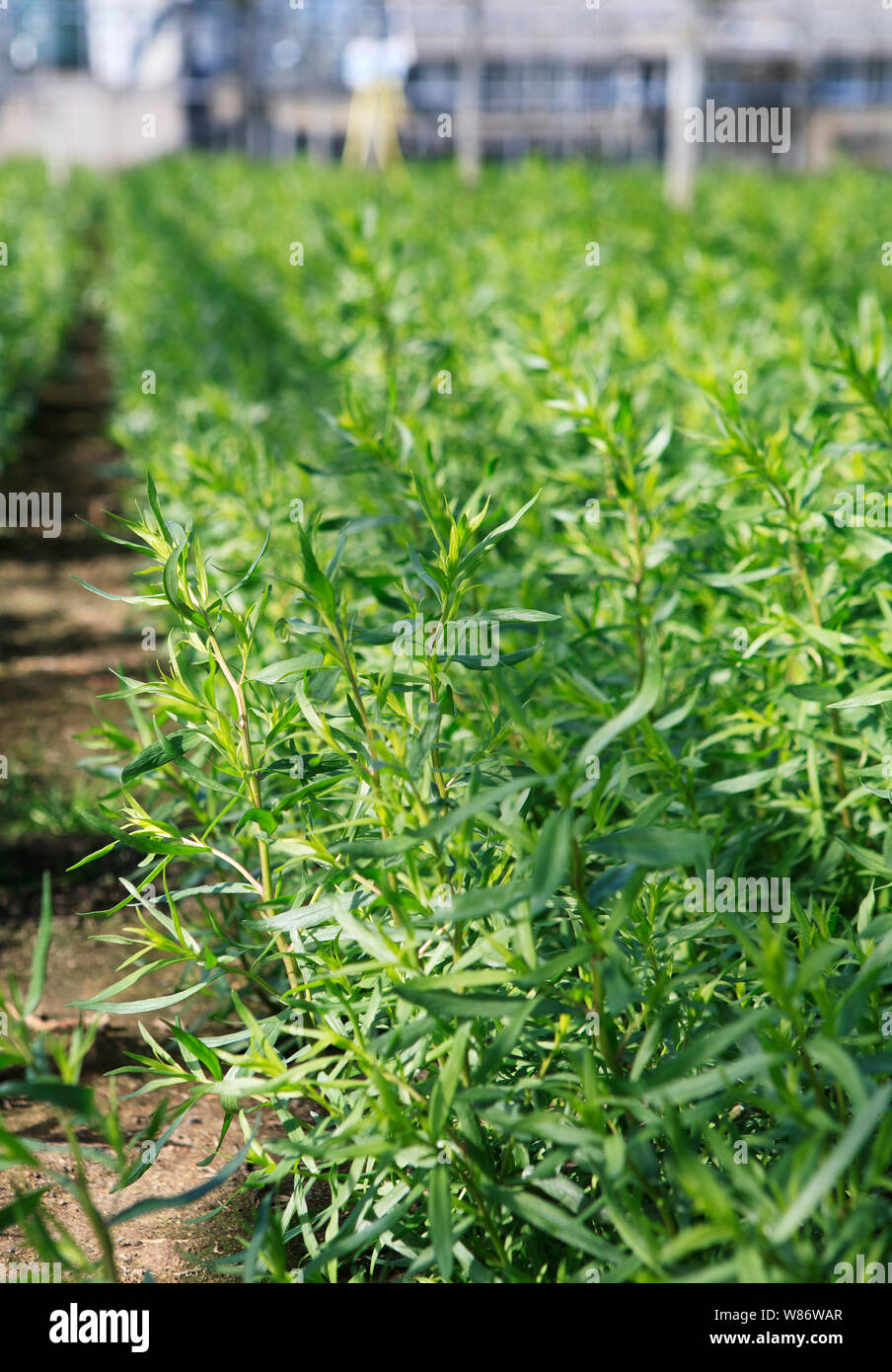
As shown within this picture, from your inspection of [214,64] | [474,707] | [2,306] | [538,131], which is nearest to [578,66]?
[538,131]

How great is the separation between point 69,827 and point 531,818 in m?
1.98

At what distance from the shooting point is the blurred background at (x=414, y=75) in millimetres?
28281

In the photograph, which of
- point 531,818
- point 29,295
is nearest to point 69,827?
point 531,818

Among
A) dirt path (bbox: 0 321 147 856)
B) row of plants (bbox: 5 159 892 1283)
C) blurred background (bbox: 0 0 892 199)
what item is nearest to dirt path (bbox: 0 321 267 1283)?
dirt path (bbox: 0 321 147 856)

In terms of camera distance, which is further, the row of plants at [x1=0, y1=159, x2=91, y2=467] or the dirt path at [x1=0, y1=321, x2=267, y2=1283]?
the row of plants at [x1=0, y1=159, x2=91, y2=467]

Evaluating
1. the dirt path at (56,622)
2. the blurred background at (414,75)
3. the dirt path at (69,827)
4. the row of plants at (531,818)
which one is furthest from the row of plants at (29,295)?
the blurred background at (414,75)

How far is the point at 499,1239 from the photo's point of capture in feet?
5.66

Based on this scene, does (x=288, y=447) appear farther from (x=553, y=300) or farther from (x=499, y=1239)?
(x=499, y=1239)

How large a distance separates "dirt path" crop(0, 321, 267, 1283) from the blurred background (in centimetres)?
1954

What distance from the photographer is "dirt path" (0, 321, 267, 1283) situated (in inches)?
89.4

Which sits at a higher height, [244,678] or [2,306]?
[2,306]

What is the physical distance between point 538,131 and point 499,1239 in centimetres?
3668

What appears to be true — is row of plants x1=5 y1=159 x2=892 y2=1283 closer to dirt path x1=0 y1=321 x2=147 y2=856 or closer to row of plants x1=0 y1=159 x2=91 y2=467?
dirt path x1=0 y1=321 x2=147 y2=856

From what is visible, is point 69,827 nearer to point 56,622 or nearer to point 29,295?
point 56,622
